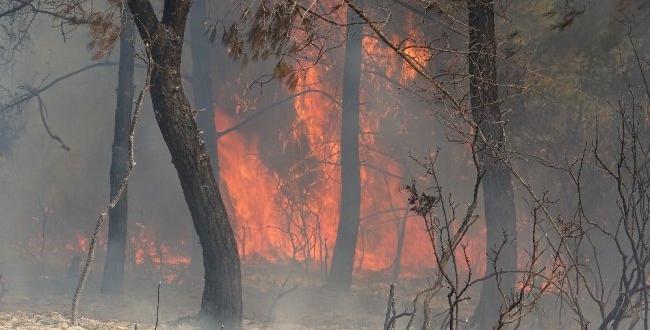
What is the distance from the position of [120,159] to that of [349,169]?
6.11 m

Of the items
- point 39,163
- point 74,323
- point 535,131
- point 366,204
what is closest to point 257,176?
point 366,204

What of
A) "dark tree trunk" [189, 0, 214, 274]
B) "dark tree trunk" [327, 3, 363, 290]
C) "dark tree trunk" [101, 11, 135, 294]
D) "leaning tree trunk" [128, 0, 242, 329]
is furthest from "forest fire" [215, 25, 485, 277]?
"leaning tree trunk" [128, 0, 242, 329]

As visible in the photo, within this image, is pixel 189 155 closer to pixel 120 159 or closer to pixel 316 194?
pixel 120 159

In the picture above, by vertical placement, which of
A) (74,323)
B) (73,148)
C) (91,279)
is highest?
(73,148)

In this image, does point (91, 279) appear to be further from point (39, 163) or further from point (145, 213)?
point (39, 163)

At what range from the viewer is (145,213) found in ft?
82.6

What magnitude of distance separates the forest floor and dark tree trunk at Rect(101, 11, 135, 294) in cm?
60

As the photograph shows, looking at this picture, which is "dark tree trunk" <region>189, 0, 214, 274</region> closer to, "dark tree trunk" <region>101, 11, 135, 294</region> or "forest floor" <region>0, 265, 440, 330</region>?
"forest floor" <region>0, 265, 440, 330</region>

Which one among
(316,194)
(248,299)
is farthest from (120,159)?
(316,194)

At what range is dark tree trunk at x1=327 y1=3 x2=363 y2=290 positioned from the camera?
742 inches

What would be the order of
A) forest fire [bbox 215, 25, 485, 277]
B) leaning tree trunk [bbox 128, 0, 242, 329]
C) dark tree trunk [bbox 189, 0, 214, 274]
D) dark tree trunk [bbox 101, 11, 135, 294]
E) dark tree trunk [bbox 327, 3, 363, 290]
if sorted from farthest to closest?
forest fire [bbox 215, 25, 485, 277]
dark tree trunk [bbox 189, 0, 214, 274]
dark tree trunk [bbox 327, 3, 363, 290]
dark tree trunk [bbox 101, 11, 135, 294]
leaning tree trunk [bbox 128, 0, 242, 329]

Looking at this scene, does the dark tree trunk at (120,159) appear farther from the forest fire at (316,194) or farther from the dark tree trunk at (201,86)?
the forest fire at (316,194)

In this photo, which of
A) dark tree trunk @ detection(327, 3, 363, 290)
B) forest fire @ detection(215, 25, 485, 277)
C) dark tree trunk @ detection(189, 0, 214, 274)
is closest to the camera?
dark tree trunk @ detection(327, 3, 363, 290)

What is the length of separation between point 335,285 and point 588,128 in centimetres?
784
